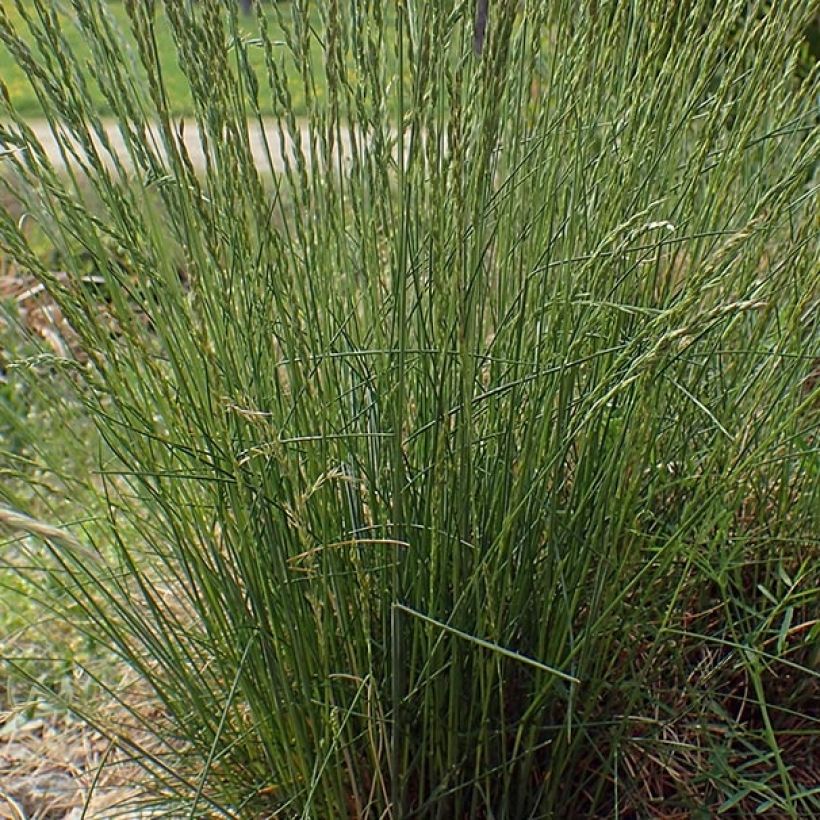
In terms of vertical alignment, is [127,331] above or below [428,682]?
above

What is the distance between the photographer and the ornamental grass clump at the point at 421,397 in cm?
107

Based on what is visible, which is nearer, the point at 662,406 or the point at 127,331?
the point at 127,331

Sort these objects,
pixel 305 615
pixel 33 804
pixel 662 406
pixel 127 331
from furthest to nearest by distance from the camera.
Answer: pixel 33 804 → pixel 662 406 → pixel 305 615 → pixel 127 331

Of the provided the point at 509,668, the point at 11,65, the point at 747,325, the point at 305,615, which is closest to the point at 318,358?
the point at 305,615

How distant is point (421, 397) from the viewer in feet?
4.12

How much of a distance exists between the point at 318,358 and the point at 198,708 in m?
0.48

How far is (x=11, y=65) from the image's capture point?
7.46 meters

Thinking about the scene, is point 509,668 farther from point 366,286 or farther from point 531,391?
point 366,286

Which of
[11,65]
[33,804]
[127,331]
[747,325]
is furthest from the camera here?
[11,65]

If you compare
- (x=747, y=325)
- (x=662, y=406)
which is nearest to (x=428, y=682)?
(x=662, y=406)

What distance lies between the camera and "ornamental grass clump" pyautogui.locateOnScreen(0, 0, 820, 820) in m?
1.07

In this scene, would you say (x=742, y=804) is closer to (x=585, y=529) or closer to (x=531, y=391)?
(x=585, y=529)

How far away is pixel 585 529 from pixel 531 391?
18 centimetres

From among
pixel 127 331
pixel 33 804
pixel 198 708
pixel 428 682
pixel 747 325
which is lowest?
pixel 33 804
